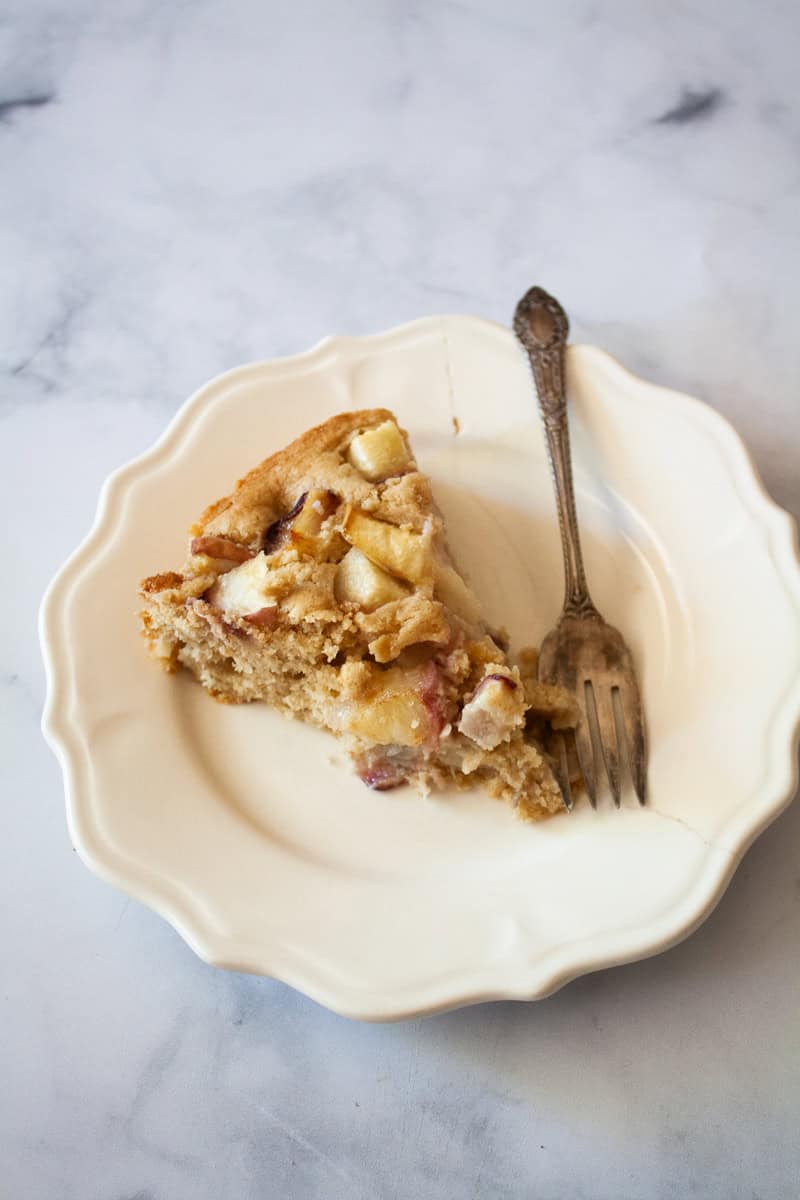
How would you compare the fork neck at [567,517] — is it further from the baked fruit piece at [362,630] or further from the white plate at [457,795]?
the baked fruit piece at [362,630]

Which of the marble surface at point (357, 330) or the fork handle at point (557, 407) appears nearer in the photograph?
the marble surface at point (357, 330)

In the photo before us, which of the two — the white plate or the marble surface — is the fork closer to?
the white plate

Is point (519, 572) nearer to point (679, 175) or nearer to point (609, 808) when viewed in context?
point (609, 808)

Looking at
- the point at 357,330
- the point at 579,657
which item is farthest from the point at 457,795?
the point at 357,330

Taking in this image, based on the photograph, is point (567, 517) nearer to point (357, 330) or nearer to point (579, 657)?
point (579, 657)

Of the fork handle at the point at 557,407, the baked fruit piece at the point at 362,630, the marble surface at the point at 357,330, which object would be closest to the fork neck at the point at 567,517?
the fork handle at the point at 557,407

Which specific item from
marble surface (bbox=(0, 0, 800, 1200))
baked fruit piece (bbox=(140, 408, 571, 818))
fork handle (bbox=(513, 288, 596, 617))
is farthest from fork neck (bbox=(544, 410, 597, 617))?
marble surface (bbox=(0, 0, 800, 1200))
